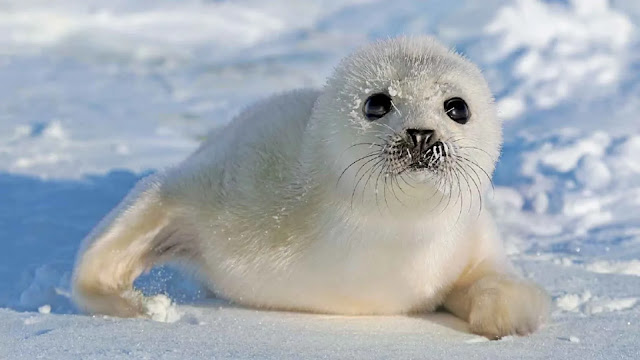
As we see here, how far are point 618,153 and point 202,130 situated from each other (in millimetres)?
3457

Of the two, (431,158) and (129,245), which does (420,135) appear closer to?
(431,158)

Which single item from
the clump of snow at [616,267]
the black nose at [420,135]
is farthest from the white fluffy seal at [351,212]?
the clump of snow at [616,267]

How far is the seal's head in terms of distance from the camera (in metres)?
2.56

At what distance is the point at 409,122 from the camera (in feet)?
8.41

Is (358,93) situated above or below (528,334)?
above

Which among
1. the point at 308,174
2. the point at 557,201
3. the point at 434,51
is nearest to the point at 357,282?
the point at 308,174

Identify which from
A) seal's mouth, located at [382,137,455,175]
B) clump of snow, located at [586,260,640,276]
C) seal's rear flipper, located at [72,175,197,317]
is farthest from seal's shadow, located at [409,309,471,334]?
clump of snow, located at [586,260,640,276]

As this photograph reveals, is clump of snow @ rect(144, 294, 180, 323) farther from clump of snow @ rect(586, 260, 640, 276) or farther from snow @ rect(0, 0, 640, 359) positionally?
clump of snow @ rect(586, 260, 640, 276)

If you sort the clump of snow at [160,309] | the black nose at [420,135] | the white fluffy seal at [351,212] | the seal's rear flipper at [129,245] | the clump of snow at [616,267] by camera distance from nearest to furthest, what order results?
1. the black nose at [420,135]
2. the white fluffy seal at [351,212]
3. the clump of snow at [160,309]
4. the seal's rear flipper at [129,245]
5. the clump of snow at [616,267]

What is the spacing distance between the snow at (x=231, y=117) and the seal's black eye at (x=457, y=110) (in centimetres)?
51

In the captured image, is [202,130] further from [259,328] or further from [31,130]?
[259,328]

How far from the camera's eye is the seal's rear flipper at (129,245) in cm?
315

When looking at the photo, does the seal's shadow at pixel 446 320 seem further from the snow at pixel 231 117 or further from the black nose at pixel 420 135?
the black nose at pixel 420 135

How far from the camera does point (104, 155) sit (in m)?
6.44
